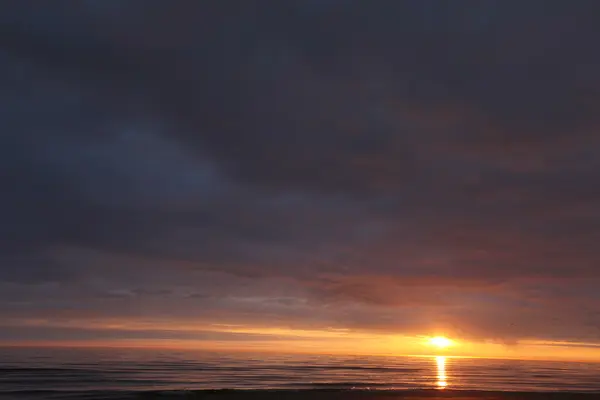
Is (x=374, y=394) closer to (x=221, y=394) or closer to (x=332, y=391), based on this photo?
(x=332, y=391)

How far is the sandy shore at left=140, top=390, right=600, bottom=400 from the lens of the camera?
46.4m

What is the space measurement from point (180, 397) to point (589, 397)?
133ft

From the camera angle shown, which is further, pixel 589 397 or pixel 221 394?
pixel 589 397

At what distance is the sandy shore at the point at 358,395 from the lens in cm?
4644

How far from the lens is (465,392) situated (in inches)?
2151

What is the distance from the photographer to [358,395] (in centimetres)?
4894

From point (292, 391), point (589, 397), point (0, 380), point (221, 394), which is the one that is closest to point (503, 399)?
point (589, 397)

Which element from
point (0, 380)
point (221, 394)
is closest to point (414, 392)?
point (221, 394)

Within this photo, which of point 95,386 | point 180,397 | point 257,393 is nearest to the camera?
point 180,397

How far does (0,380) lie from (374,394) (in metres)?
46.8

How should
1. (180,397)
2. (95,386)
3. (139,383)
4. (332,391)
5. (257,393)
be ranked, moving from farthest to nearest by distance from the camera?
(139,383) < (95,386) < (332,391) < (257,393) < (180,397)

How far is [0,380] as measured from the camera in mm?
63656

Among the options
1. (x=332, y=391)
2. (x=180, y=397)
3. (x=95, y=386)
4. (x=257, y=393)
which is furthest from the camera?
(x=95, y=386)

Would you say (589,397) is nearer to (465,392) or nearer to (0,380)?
(465,392)
